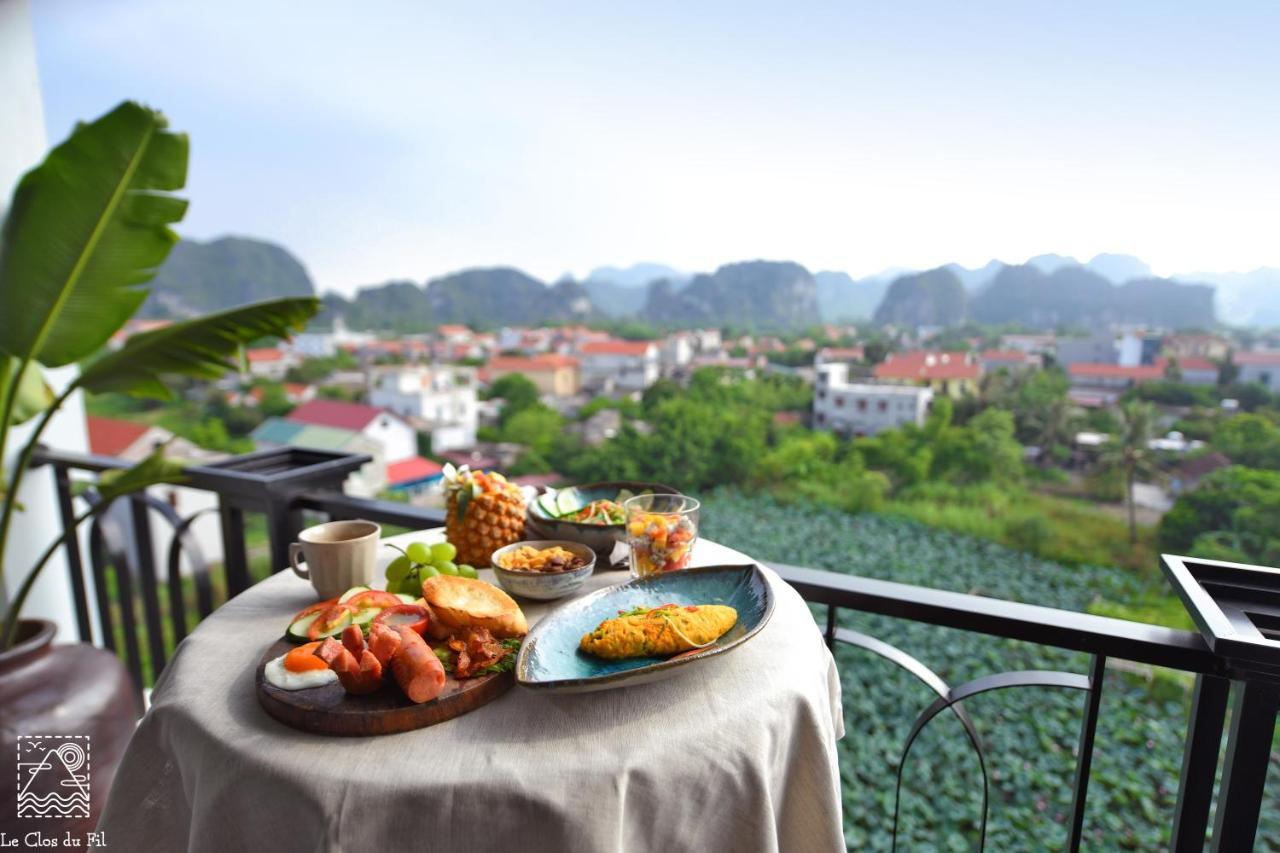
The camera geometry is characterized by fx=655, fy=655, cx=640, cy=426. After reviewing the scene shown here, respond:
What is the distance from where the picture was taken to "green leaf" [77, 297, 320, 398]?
160cm

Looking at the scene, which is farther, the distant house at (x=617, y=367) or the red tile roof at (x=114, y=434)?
the distant house at (x=617, y=367)

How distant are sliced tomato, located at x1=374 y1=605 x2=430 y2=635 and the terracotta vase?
967mm

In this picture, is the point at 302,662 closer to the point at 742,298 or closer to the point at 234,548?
the point at 234,548

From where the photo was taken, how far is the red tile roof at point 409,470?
48.4 feet

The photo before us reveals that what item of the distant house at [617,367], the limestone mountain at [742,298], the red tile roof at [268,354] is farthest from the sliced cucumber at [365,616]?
the limestone mountain at [742,298]

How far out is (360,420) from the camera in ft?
47.8

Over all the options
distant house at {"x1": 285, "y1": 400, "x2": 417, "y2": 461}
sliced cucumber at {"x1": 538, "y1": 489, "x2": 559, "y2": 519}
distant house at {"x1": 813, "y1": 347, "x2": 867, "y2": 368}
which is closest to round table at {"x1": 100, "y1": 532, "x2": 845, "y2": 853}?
sliced cucumber at {"x1": 538, "y1": 489, "x2": 559, "y2": 519}

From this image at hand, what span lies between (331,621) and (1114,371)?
21339 mm

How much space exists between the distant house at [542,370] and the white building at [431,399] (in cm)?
136

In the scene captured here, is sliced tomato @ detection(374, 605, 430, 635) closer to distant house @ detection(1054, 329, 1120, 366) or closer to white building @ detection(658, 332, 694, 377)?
white building @ detection(658, 332, 694, 377)

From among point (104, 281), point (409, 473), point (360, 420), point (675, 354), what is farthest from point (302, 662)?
point (675, 354)

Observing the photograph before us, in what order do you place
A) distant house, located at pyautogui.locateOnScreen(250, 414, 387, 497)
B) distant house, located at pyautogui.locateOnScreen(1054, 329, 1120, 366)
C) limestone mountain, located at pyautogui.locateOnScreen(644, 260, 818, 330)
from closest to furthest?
distant house, located at pyautogui.locateOnScreen(250, 414, 387, 497), distant house, located at pyautogui.locateOnScreen(1054, 329, 1120, 366), limestone mountain, located at pyautogui.locateOnScreen(644, 260, 818, 330)

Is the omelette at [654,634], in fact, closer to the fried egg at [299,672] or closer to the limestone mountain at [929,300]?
the fried egg at [299,672]

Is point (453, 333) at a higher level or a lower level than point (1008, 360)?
higher
